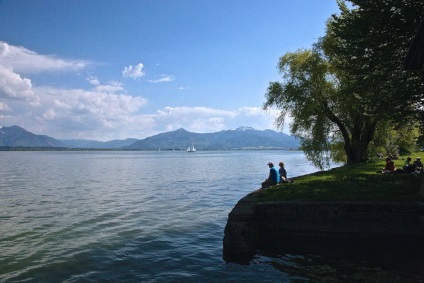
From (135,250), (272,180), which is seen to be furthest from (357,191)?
(135,250)

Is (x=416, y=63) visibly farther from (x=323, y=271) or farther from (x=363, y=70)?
(x=323, y=271)

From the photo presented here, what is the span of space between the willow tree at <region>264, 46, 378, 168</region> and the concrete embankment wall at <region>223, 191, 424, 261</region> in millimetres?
18734

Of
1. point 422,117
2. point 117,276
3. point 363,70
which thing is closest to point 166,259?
point 117,276

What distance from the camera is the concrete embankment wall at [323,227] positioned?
1278 centimetres

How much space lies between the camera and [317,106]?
32.9 meters

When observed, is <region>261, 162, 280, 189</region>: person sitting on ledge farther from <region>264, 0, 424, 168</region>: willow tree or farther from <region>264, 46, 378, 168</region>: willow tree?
<region>264, 46, 378, 168</region>: willow tree

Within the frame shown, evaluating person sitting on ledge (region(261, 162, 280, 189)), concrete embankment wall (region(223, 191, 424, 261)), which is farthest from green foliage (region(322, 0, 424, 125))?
concrete embankment wall (region(223, 191, 424, 261))

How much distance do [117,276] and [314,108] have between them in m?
26.9

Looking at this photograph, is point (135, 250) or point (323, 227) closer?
point (323, 227)

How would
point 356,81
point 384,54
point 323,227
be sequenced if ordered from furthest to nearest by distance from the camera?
point 356,81, point 384,54, point 323,227

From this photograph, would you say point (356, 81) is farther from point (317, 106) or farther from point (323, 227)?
point (323, 227)

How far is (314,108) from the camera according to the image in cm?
3306

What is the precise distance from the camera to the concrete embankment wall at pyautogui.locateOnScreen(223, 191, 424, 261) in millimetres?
12781

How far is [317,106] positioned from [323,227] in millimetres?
21216
